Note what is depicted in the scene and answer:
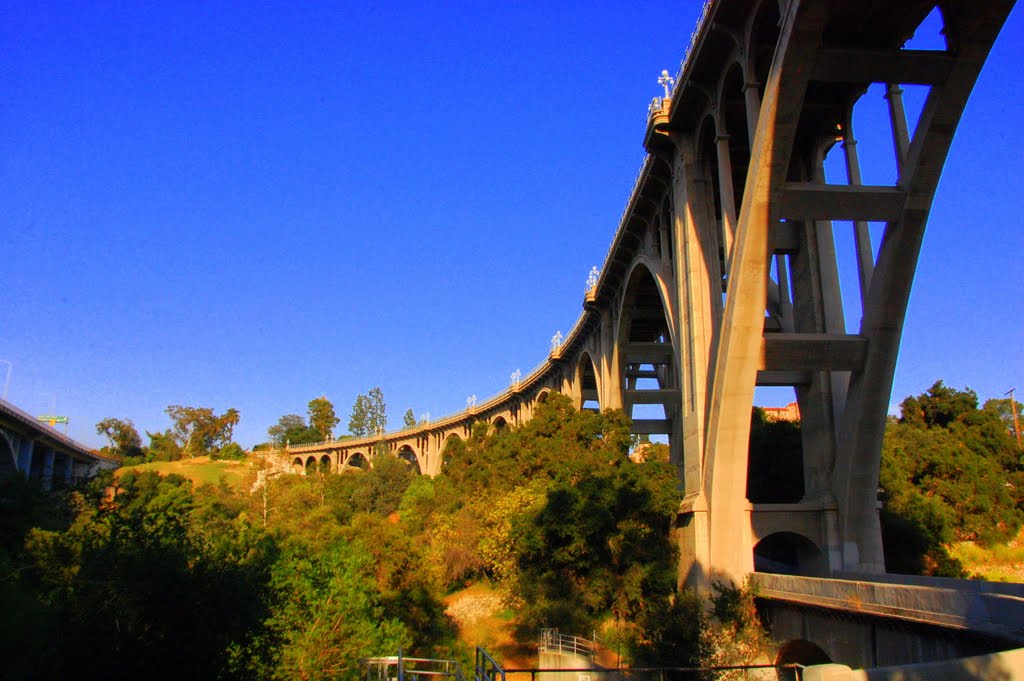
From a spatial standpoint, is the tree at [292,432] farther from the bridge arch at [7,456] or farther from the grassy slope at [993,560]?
the grassy slope at [993,560]

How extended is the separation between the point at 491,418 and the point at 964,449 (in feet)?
132

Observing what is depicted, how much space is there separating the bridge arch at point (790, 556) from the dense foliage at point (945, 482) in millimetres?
4172

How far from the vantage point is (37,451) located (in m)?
66.2

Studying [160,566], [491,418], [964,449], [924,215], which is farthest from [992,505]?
[491,418]

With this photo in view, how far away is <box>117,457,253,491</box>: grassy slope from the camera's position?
9950cm

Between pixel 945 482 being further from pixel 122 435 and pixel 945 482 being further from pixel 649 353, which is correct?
pixel 122 435

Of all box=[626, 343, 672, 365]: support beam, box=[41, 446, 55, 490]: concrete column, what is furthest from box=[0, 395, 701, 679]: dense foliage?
box=[41, 446, 55, 490]: concrete column

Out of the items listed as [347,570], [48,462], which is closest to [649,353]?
[347,570]

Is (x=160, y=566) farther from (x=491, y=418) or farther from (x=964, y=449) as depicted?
(x=491, y=418)

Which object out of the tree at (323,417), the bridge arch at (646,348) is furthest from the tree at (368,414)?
the bridge arch at (646,348)

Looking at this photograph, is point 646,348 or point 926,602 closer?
point 926,602

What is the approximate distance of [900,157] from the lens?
18984 mm

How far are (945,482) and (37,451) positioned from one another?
66.2 metres

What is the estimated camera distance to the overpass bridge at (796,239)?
1703 cm
